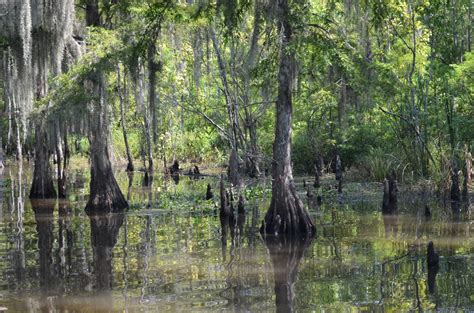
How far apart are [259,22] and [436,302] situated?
6.17 m

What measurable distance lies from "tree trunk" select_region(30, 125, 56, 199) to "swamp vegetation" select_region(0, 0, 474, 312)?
58 millimetres

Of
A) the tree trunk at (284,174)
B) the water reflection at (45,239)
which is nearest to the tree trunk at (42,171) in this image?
the water reflection at (45,239)

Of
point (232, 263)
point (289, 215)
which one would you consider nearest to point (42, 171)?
point (289, 215)

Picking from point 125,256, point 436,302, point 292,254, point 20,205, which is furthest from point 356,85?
point 20,205

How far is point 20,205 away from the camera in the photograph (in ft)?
66.9

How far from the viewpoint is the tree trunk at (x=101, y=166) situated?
17.6m

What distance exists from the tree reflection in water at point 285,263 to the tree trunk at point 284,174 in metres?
0.25

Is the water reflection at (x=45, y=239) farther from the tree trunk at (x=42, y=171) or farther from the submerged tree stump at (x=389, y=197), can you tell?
the submerged tree stump at (x=389, y=197)

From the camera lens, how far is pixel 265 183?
17.4 metres

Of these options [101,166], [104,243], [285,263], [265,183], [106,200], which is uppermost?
[101,166]

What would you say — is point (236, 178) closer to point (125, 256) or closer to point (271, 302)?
point (125, 256)

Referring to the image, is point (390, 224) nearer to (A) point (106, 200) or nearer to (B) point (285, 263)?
(B) point (285, 263)

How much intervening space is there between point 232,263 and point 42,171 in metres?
Answer: 12.7

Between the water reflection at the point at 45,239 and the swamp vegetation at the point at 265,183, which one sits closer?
the swamp vegetation at the point at 265,183
